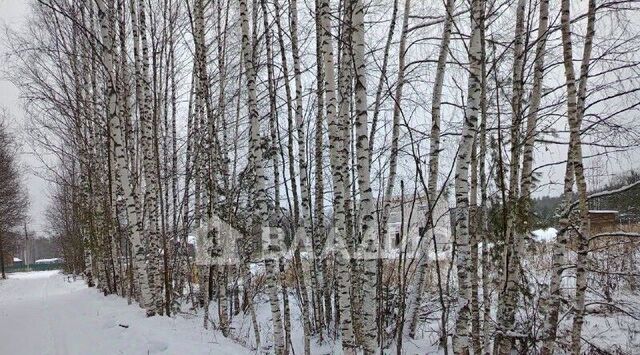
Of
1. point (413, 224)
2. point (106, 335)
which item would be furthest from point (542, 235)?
point (106, 335)

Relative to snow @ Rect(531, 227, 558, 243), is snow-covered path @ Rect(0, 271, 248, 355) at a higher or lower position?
lower

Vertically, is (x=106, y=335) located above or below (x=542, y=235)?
below

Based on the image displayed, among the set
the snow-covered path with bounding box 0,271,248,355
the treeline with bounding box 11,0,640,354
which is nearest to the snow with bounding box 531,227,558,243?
the treeline with bounding box 11,0,640,354

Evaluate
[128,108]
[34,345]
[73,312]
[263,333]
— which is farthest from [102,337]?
[128,108]

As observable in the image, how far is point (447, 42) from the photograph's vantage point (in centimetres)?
642

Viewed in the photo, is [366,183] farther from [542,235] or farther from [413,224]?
[542,235]

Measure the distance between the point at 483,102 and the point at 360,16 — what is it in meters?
1.83

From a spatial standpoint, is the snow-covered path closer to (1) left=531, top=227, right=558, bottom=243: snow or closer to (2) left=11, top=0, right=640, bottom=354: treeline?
(2) left=11, top=0, right=640, bottom=354: treeline

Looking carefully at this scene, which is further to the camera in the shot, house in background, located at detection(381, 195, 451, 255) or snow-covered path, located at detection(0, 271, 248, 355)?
snow-covered path, located at detection(0, 271, 248, 355)

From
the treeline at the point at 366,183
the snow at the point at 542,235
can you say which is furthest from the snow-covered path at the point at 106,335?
the snow at the point at 542,235

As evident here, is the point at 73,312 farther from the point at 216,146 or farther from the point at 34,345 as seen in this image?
the point at 216,146

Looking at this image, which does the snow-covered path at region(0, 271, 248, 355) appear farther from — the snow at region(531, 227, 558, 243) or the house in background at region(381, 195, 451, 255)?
the snow at region(531, 227, 558, 243)

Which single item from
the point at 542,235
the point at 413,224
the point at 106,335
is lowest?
the point at 106,335

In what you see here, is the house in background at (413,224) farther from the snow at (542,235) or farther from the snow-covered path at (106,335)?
the snow-covered path at (106,335)
